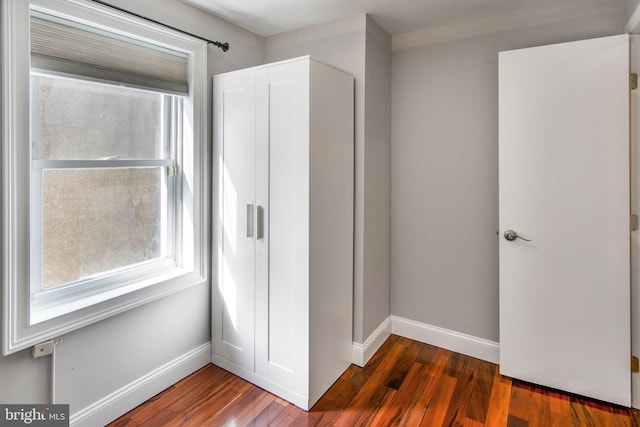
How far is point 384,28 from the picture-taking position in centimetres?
269

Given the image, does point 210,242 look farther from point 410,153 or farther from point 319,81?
point 410,153

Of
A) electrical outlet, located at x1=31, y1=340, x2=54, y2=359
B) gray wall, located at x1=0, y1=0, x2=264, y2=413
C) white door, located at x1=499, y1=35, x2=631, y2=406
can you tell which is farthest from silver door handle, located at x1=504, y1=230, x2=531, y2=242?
electrical outlet, located at x1=31, y1=340, x2=54, y2=359

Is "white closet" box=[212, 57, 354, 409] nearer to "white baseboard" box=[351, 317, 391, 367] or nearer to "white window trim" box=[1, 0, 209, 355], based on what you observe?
"white baseboard" box=[351, 317, 391, 367]

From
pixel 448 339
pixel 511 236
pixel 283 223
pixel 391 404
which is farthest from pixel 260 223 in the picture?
pixel 448 339

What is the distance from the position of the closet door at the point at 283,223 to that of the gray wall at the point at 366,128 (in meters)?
0.60

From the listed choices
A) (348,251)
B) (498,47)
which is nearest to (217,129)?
(348,251)

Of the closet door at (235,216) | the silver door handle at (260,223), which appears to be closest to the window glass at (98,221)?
the closet door at (235,216)

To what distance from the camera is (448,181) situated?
272 cm

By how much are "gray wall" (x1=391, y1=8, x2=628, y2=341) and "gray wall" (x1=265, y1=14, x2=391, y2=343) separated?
0.49 feet

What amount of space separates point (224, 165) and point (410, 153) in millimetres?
1440

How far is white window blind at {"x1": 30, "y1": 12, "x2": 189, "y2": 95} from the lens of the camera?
5.50 ft

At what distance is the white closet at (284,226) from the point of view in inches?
81.3

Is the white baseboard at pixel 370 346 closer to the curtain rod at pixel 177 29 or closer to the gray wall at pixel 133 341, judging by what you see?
the gray wall at pixel 133 341

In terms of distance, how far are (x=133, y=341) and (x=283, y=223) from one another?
1.10m
